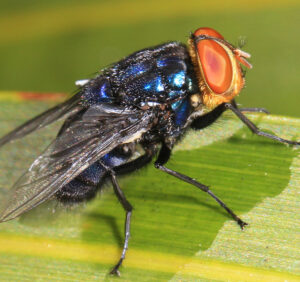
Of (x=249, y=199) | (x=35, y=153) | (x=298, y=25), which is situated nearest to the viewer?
(x=249, y=199)

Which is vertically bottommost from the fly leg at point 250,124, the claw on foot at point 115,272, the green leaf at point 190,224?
the claw on foot at point 115,272

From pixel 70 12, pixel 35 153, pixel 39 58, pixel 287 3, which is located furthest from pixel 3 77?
pixel 287 3

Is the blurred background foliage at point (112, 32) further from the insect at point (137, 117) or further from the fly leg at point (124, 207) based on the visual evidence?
the fly leg at point (124, 207)

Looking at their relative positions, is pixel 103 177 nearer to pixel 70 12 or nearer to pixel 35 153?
pixel 35 153

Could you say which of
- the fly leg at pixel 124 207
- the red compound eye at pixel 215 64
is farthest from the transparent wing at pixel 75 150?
the red compound eye at pixel 215 64

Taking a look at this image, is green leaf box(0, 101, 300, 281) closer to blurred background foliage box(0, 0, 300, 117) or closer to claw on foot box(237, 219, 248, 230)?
claw on foot box(237, 219, 248, 230)

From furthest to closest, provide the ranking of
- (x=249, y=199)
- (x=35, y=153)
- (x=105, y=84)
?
1. (x=35, y=153)
2. (x=105, y=84)
3. (x=249, y=199)

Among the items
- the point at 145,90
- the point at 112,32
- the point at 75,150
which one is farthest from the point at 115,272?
the point at 112,32
